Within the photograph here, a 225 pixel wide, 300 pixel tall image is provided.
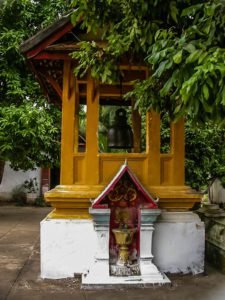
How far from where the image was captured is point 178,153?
263 inches

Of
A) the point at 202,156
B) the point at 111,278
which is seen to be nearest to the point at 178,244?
the point at 111,278

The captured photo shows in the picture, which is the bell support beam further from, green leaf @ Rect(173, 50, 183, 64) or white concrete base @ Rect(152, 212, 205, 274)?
green leaf @ Rect(173, 50, 183, 64)

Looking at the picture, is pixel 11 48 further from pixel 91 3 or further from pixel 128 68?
pixel 91 3

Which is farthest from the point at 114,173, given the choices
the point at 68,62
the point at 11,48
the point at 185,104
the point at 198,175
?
the point at 11,48

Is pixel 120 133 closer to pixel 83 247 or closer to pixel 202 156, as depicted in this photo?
pixel 83 247

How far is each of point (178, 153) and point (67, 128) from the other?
177 centimetres

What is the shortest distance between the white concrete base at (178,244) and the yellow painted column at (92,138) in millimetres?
1211

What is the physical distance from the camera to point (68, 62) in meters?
6.59

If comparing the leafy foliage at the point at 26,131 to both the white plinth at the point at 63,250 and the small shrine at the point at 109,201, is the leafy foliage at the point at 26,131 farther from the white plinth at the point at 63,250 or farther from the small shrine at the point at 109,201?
the white plinth at the point at 63,250

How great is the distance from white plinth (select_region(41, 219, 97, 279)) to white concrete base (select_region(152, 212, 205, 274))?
39.2 inches

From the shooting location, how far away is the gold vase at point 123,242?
19.7ft

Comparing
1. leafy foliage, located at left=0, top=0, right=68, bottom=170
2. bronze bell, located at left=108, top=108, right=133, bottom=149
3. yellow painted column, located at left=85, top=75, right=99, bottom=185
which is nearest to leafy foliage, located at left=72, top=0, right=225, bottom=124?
yellow painted column, located at left=85, top=75, right=99, bottom=185

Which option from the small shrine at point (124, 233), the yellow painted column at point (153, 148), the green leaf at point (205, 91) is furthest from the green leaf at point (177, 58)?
the yellow painted column at point (153, 148)

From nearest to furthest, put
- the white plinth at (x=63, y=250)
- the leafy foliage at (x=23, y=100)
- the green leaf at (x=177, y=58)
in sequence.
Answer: the green leaf at (x=177, y=58) < the white plinth at (x=63, y=250) < the leafy foliage at (x=23, y=100)
